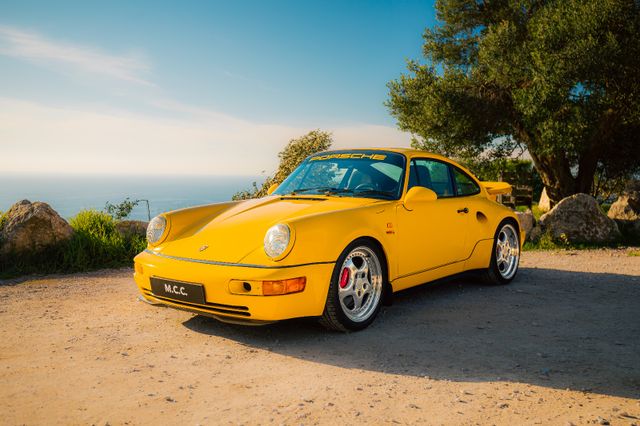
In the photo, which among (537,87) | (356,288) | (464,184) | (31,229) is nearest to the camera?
(356,288)

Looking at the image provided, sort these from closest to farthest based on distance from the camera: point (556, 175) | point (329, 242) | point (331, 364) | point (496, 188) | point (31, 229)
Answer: point (331, 364) → point (329, 242) → point (496, 188) → point (31, 229) → point (556, 175)

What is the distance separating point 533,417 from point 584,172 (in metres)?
14.8

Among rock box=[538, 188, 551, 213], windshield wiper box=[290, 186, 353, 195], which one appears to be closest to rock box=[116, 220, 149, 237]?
windshield wiper box=[290, 186, 353, 195]

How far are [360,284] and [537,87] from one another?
1028 cm

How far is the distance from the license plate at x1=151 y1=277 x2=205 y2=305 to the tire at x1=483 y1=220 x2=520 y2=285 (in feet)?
11.6

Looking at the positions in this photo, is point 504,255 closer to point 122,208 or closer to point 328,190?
point 328,190

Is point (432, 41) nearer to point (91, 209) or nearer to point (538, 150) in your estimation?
point (538, 150)

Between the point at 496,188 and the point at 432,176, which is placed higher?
the point at 432,176

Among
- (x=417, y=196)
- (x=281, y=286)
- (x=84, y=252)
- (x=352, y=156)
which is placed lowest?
(x=84, y=252)

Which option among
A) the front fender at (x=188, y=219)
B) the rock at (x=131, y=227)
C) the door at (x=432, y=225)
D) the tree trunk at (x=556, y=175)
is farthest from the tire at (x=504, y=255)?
the tree trunk at (x=556, y=175)

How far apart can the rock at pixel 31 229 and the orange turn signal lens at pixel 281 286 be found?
5.15 meters

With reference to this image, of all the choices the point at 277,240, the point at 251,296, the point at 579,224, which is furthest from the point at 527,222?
the point at 251,296

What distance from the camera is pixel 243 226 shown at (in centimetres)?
462

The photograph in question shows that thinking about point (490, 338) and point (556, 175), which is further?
point (556, 175)
